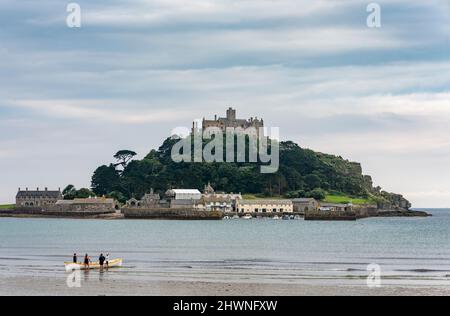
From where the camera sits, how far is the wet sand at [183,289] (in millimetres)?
→ 34781

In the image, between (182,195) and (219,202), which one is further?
(182,195)

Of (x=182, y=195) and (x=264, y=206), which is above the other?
(x=182, y=195)

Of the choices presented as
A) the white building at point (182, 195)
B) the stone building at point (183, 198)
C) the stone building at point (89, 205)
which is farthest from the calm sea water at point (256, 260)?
the stone building at point (89, 205)

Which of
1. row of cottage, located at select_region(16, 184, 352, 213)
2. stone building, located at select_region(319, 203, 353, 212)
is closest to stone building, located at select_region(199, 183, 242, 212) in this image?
row of cottage, located at select_region(16, 184, 352, 213)

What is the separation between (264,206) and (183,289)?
459ft

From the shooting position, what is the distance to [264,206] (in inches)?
6914

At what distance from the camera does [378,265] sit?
5003 centimetres

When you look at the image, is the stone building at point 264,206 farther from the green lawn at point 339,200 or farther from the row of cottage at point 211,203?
the green lawn at point 339,200

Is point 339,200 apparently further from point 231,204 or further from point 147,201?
point 147,201

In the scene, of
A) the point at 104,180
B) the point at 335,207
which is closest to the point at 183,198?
the point at 104,180

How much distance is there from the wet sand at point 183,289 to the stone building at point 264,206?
13618cm
